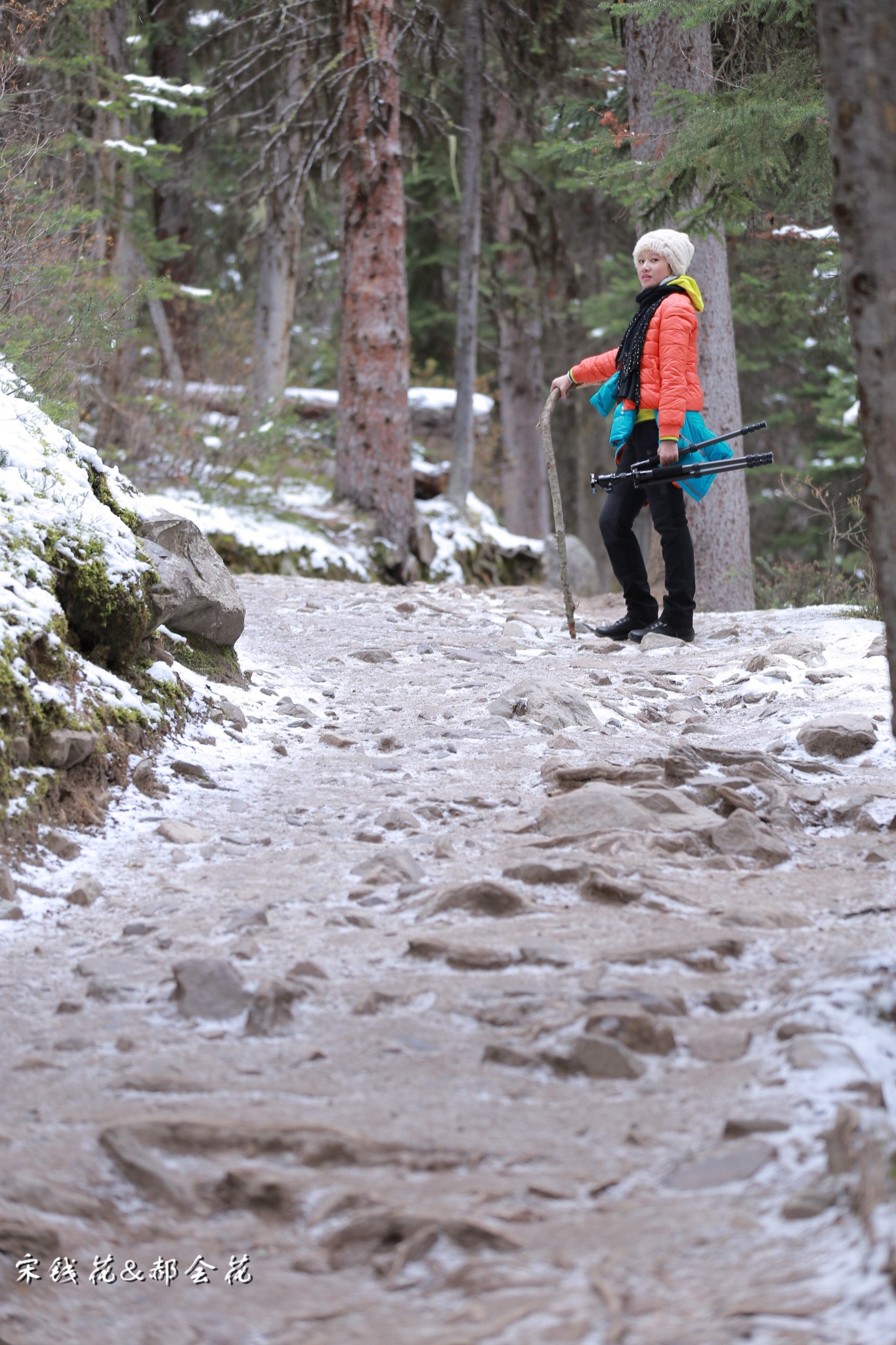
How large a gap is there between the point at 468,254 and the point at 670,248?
698 cm

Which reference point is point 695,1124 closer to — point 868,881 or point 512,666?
point 868,881

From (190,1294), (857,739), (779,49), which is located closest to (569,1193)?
(190,1294)

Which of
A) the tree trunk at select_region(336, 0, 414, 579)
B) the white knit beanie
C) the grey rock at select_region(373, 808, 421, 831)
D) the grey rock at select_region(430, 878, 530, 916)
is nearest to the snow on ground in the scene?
the grey rock at select_region(373, 808, 421, 831)

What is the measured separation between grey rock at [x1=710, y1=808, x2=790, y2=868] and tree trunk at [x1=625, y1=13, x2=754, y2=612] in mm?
5893

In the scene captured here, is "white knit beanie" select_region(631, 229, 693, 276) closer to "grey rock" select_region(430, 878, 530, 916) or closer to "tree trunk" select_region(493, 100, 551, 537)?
"grey rock" select_region(430, 878, 530, 916)

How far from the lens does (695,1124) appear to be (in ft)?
6.81

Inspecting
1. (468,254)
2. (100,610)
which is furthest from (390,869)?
(468,254)

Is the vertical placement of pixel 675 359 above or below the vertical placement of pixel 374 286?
below

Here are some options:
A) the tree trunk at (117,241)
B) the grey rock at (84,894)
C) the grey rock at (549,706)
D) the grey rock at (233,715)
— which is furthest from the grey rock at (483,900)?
the tree trunk at (117,241)

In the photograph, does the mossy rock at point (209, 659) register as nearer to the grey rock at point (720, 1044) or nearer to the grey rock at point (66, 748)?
the grey rock at point (66, 748)

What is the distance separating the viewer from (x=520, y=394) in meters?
17.5

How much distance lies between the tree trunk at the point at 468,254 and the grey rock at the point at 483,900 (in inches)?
398

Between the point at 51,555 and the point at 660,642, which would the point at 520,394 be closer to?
the point at 660,642

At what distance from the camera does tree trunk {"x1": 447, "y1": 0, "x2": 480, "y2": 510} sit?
508 inches
